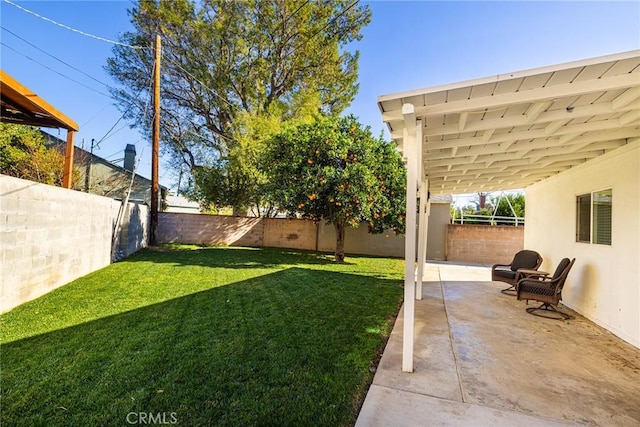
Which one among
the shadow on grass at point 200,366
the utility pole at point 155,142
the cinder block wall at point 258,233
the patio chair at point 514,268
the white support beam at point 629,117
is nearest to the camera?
the shadow on grass at point 200,366

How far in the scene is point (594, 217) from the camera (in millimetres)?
5219

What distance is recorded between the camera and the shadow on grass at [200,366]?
2.19 m

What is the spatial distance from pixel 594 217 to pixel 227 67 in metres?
16.3

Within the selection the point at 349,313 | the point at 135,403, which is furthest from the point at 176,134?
the point at 135,403

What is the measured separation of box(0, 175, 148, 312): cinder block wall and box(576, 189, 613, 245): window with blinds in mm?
8464

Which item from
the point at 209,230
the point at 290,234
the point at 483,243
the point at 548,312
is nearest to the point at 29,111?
the point at 209,230

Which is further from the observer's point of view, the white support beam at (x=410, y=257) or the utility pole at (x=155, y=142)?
the utility pole at (x=155, y=142)

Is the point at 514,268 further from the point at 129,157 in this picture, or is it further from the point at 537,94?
the point at 129,157

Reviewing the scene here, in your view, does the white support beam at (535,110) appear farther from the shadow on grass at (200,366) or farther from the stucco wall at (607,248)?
the shadow on grass at (200,366)

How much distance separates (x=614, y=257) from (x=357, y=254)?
9.62 meters

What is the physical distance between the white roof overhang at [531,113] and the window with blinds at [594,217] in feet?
2.33

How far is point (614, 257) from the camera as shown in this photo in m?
4.54

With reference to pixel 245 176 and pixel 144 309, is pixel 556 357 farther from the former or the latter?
pixel 245 176

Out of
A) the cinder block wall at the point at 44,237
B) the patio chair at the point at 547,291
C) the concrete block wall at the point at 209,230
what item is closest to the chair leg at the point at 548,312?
the patio chair at the point at 547,291
